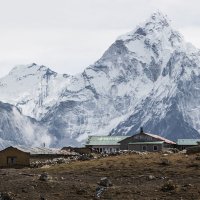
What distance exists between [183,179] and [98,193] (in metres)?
10.1

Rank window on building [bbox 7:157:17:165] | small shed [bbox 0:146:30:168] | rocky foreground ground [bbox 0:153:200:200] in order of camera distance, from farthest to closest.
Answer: window on building [bbox 7:157:17:165], small shed [bbox 0:146:30:168], rocky foreground ground [bbox 0:153:200:200]

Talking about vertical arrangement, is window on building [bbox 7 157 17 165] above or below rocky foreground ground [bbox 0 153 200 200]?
above

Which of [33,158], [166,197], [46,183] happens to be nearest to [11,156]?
[33,158]

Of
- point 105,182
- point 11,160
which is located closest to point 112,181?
point 105,182

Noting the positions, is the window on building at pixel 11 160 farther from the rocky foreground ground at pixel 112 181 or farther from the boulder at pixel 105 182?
the boulder at pixel 105 182

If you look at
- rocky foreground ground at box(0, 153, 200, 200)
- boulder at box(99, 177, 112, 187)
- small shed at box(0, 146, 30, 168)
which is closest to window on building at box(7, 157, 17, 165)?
small shed at box(0, 146, 30, 168)

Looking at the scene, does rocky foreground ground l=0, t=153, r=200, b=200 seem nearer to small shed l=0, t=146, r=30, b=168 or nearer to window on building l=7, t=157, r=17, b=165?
small shed l=0, t=146, r=30, b=168

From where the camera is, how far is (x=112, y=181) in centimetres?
7400

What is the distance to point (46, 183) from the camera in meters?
71.4

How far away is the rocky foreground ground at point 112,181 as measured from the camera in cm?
6656

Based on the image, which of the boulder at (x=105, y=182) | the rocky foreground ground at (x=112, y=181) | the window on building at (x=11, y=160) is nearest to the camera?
the rocky foreground ground at (x=112, y=181)

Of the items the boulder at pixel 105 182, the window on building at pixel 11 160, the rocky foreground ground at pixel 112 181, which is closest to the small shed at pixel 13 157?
the window on building at pixel 11 160

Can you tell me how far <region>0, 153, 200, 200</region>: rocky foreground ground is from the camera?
66562mm

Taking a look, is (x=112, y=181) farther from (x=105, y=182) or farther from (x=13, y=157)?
(x=13, y=157)
